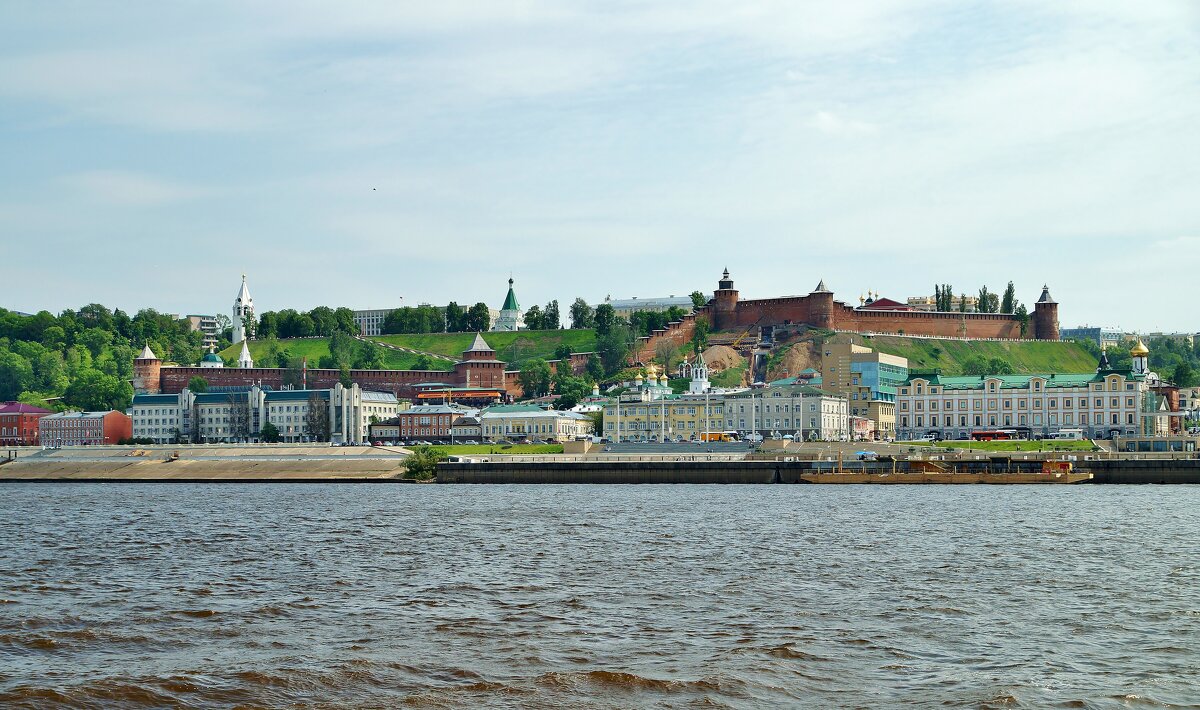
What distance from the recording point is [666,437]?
102375mm

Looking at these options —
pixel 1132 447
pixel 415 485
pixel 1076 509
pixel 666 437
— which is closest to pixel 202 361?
pixel 666 437

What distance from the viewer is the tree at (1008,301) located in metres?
145

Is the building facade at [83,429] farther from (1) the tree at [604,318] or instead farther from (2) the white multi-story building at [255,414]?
(1) the tree at [604,318]

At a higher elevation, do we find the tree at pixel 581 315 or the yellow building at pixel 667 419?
the tree at pixel 581 315

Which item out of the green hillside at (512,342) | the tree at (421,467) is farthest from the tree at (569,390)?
the tree at (421,467)

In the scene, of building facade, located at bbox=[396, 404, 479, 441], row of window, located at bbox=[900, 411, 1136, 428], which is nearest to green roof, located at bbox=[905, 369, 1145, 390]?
row of window, located at bbox=[900, 411, 1136, 428]

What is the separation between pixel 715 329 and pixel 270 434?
155 feet

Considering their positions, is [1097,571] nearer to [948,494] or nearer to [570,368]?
[948,494]

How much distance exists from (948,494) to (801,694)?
40.8 m

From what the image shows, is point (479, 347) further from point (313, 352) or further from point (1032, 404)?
point (1032, 404)

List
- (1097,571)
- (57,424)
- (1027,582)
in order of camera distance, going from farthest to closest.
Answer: (57,424) → (1097,571) → (1027,582)

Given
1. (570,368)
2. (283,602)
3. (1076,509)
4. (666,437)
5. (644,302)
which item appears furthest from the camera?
(644,302)

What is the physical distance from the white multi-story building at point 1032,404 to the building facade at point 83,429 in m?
64.0

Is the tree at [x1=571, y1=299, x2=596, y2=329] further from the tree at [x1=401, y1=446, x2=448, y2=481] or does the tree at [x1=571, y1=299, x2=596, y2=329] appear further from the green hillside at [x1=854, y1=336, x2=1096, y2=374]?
the tree at [x1=401, y1=446, x2=448, y2=481]
